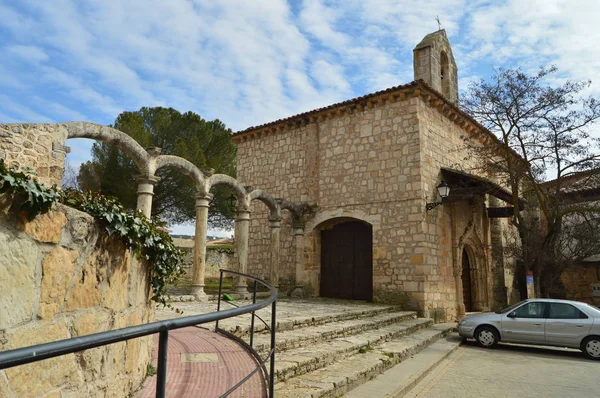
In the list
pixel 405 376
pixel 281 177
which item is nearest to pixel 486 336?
pixel 405 376

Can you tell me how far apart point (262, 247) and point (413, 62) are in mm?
8112

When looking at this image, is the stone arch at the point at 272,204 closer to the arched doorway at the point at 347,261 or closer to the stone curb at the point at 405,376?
the arched doorway at the point at 347,261

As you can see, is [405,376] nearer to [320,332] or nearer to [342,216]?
[320,332]

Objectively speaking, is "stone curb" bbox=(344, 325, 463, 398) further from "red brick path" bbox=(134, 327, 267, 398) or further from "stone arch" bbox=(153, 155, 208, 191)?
"stone arch" bbox=(153, 155, 208, 191)

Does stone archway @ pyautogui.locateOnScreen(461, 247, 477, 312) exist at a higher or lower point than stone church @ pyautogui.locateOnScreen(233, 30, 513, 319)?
lower

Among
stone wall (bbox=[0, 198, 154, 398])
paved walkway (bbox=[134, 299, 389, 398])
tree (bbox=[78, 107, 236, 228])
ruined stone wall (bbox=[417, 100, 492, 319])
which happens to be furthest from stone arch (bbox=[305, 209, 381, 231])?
stone wall (bbox=[0, 198, 154, 398])

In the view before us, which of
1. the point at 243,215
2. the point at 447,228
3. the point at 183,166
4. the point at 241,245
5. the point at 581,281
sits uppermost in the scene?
the point at 183,166

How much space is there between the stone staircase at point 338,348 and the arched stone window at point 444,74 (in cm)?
855

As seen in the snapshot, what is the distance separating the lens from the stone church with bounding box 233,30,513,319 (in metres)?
10.7

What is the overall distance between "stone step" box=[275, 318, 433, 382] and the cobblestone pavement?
1.01 metres

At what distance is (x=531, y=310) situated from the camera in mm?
8133

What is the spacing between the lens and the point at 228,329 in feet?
16.8

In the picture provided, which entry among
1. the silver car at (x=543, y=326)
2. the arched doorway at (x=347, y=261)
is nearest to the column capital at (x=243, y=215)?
the arched doorway at (x=347, y=261)

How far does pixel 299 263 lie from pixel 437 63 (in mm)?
8018
